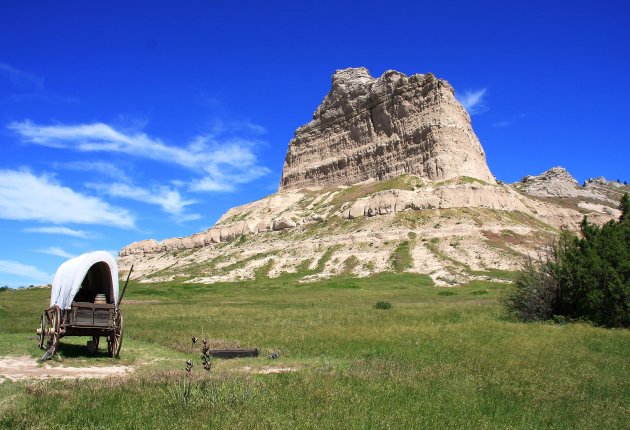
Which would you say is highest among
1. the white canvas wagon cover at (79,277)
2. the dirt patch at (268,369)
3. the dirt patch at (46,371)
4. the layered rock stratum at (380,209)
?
the layered rock stratum at (380,209)

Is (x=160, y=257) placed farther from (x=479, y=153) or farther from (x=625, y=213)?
(x=625, y=213)

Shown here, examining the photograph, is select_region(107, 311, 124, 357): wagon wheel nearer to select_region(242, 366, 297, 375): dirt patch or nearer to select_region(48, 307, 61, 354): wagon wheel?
select_region(48, 307, 61, 354): wagon wheel

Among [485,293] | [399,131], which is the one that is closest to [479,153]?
[399,131]

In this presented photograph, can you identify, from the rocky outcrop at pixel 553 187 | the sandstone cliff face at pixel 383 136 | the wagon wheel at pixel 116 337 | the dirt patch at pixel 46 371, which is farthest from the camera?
the rocky outcrop at pixel 553 187

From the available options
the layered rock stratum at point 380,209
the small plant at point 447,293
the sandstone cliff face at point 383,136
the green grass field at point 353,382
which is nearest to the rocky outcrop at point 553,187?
the layered rock stratum at point 380,209

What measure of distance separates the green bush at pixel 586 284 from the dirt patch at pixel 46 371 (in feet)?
77.1

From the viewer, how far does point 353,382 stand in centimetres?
1238

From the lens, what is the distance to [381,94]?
139750 mm

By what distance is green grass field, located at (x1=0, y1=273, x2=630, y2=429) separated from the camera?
911 cm

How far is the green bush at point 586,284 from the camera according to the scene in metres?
26.0

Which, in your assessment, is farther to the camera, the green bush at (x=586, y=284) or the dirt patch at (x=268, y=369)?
the green bush at (x=586, y=284)

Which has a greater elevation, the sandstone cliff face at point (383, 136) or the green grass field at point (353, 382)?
the sandstone cliff face at point (383, 136)

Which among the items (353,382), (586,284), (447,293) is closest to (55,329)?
(353,382)

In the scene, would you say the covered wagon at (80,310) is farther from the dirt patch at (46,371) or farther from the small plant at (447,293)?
the small plant at (447,293)
